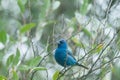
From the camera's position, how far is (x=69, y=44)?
4.74 meters

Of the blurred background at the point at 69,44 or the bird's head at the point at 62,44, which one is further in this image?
the bird's head at the point at 62,44

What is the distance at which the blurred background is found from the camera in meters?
3.33

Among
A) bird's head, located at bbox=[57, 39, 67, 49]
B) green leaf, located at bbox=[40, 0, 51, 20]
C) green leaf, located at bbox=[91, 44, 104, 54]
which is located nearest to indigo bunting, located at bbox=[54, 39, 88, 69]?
bird's head, located at bbox=[57, 39, 67, 49]

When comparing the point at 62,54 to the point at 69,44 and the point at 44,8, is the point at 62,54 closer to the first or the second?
the point at 69,44

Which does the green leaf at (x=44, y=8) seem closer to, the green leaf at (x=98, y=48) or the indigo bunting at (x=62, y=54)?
the indigo bunting at (x=62, y=54)

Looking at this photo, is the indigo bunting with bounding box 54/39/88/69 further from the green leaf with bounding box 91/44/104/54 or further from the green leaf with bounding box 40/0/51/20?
the green leaf with bounding box 91/44/104/54

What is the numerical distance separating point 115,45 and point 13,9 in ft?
6.56

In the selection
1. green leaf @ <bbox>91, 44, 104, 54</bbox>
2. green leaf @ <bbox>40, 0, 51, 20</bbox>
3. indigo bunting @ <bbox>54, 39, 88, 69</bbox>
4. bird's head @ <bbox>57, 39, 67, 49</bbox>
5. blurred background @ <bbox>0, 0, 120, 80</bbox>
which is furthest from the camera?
bird's head @ <bbox>57, 39, 67, 49</bbox>

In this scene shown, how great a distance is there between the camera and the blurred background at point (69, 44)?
3332 mm

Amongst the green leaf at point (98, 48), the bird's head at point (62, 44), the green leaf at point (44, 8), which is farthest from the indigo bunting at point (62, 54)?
the green leaf at point (98, 48)

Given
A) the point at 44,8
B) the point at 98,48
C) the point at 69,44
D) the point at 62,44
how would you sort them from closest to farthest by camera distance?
the point at 98,48 → the point at 44,8 → the point at 69,44 → the point at 62,44

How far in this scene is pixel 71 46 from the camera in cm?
467

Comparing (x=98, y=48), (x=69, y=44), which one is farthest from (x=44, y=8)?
(x=98, y=48)

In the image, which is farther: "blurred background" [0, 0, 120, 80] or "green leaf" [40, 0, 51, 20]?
"green leaf" [40, 0, 51, 20]
